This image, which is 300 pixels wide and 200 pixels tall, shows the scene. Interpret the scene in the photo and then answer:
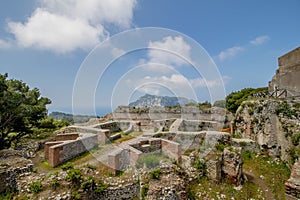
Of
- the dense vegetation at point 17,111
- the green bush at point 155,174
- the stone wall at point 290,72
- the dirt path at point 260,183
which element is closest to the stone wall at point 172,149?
the green bush at point 155,174

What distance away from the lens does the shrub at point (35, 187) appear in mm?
5879

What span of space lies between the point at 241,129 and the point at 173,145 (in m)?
7.42

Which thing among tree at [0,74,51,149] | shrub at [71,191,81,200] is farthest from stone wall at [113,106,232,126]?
shrub at [71,191,81,200]

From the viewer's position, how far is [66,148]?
8312mm

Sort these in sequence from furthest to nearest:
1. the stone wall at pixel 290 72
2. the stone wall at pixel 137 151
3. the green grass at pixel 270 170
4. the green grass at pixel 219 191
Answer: the stone wall at pixel 290 72 → the green grass at pixel 270 170 → the stone wall at pixel 137 151 → the green grass at pixel 219 191

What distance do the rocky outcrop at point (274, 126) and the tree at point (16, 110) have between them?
1561cm

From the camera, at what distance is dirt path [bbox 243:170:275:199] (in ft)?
23.6

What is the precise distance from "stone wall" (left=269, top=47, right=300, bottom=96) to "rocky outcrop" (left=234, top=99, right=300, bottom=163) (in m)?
2.62

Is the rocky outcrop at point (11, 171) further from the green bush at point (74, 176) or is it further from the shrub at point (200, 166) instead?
the shrub at point (200, 166)

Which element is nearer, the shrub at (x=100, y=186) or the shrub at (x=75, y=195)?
the shrub at (x=75, y=195)

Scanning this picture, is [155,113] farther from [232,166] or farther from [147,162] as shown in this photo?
[232,166]

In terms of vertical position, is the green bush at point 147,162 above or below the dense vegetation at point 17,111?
below

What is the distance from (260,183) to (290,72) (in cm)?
908

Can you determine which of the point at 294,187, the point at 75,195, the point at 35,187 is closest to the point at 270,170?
the point at 294,187
